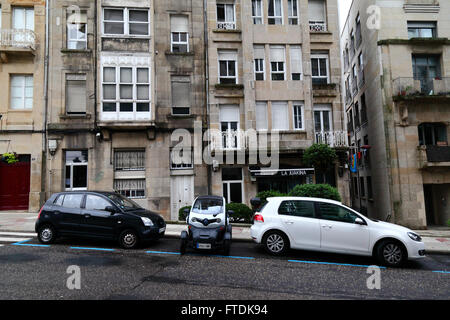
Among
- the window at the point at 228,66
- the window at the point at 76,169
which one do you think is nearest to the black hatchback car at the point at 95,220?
the window at the point at 76,169

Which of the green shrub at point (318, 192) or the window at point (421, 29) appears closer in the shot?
the green shrub at point (318, 192)

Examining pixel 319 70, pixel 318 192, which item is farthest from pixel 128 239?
pixel 319 70

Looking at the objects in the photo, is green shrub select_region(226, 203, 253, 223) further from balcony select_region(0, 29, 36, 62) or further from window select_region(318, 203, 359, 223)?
balcony select_region(0, 29, 36, 62)

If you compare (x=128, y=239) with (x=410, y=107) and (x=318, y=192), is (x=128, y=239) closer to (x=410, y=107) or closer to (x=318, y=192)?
(x=318, y=192)

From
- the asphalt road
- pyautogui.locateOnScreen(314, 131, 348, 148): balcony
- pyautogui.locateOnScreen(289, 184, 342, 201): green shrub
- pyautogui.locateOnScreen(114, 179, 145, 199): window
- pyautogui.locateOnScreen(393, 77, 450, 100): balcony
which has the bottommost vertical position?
the asphalt road

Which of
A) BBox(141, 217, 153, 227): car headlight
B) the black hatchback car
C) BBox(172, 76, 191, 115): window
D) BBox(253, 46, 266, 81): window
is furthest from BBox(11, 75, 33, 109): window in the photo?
BBox(253, 46, 266, 81): window

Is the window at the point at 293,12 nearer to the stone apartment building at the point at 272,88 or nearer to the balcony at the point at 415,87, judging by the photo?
the stone apartment building at the point at 272,88

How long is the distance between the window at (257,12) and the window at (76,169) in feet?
42.4

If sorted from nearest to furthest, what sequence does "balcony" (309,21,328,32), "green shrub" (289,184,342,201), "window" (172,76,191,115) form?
1. "green shrub" (289,184,342,201)
2. "window" (172,76,191,115)
3. "balcony" (309,21,328,32)

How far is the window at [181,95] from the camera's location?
1636 centimetres

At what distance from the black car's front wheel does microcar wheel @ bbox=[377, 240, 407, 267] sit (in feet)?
22.7

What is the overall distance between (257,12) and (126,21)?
7.90m

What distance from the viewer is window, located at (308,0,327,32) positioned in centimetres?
1688

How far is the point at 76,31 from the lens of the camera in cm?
1612
